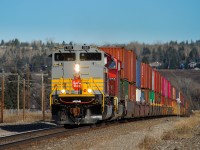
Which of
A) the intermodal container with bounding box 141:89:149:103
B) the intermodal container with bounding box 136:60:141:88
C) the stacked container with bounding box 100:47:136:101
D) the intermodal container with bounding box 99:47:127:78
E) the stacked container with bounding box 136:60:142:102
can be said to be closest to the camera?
the stacked container with bounding box 100:47:136:101

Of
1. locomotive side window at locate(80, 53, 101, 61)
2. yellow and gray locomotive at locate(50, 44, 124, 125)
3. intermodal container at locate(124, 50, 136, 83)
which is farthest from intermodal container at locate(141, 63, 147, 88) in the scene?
locomotive side window at locate(80, 53, 101, 61)

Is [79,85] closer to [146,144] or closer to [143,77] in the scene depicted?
[146,144]

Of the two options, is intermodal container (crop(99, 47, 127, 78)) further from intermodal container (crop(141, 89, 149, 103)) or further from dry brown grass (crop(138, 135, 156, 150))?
dry brown grass (crop(138, 135, 156, 150))

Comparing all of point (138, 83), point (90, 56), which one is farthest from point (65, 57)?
point (138, 83)

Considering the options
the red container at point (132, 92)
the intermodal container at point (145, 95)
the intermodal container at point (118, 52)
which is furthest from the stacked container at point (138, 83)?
the intermodal container at point (118, 52)

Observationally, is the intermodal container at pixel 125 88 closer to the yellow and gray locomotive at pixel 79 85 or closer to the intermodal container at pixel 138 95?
the intermodal container at pixel 138 95

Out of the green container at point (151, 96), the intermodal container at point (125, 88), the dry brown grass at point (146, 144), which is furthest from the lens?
the green container at point (151, 96)

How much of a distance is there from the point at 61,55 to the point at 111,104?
3.77 metres

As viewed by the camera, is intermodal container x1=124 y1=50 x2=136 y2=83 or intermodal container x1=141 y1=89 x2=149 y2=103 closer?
intermodal container x1=124 y1=50 x2=136 y2=83

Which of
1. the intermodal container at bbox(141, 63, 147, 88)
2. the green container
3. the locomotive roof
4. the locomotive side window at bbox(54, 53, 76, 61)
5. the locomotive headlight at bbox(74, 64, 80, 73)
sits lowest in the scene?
the green container

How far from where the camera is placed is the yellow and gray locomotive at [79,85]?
77.2 feet

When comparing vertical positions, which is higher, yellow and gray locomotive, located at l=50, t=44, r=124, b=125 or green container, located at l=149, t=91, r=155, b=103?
yellow and gray locomotive, located at l=50, t=44, r=124, b=125

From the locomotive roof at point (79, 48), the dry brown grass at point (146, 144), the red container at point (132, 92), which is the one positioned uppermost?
the locomotive roof at point (79, 48)

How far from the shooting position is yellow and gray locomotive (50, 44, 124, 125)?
2352cm
